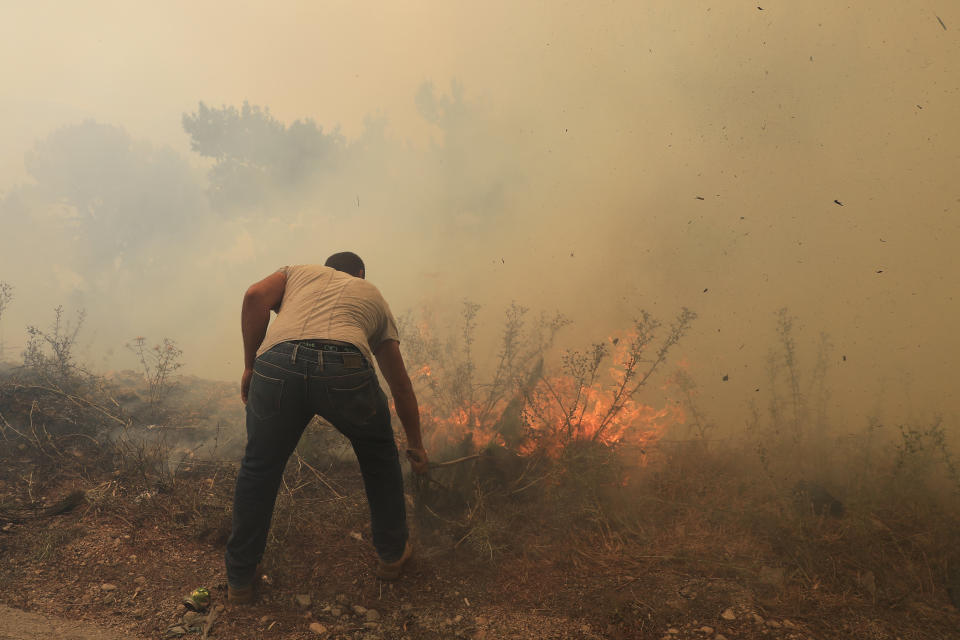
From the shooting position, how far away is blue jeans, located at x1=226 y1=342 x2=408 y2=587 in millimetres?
2150

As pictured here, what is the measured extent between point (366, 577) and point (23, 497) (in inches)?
90.2

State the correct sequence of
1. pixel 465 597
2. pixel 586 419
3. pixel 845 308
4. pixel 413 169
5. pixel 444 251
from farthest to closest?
pixel 413 169 < pixel 444 251 < pixel 845 308 < pixel 586 419 < pixel 465 597

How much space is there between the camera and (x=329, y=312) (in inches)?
90.1

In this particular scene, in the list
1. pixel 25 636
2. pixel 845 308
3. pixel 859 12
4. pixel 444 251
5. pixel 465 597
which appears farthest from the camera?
pixel 444 251

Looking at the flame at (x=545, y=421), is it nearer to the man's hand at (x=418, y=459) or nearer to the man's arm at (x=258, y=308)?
the man's hand at (x=418, y=459)

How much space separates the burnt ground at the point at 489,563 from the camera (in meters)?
2.20

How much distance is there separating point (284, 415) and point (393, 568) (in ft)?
3.27

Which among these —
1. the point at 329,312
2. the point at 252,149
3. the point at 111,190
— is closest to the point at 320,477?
the point at 329,312

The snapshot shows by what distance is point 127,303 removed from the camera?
460 inches

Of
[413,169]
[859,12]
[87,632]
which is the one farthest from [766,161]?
[87,632]

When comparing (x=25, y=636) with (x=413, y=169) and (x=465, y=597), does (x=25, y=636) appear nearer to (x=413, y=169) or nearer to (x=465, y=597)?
(x=465, y=597)

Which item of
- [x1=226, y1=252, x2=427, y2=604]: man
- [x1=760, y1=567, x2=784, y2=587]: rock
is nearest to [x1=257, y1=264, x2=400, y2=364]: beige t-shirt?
[x1=226, y1=252, x2=427, y2=604]: man

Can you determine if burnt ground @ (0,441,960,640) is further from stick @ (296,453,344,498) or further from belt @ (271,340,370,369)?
belt @ (271,340,370,369)

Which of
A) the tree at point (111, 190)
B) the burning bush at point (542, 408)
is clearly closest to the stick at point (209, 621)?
the burning bush at point (542, 408)
